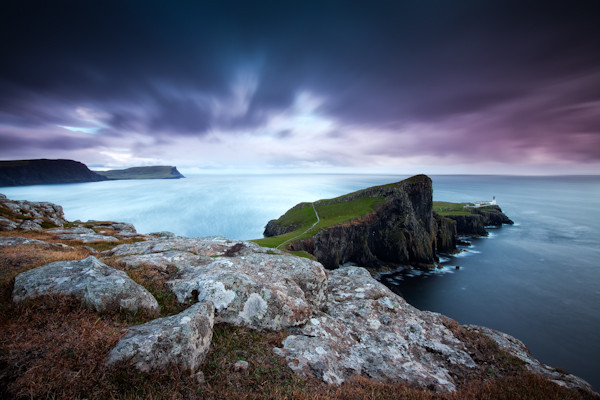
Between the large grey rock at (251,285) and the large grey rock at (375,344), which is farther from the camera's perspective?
the large grey rock at (251,285)

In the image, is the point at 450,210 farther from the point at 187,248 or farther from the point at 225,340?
the point at 225,340

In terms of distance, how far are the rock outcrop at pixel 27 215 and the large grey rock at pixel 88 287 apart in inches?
1308

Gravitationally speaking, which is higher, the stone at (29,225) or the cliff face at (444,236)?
the stone at (29,225)

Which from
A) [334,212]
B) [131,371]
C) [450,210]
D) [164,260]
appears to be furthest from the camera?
[450,210]

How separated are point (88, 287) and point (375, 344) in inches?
406

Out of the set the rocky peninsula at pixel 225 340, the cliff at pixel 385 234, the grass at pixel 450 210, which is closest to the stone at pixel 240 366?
the rocky peninsula at pixel 225 340

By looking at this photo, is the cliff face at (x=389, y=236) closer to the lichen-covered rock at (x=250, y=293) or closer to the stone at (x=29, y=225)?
the lichen-covered rock at (x=250, y=293)

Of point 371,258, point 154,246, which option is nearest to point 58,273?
point 154,246

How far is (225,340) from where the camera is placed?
22.4 feet

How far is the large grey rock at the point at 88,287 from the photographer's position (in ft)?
20.3

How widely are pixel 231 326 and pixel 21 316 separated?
16.7 ft

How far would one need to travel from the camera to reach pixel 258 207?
472 ft

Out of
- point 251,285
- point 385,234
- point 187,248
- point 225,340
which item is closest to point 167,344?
point 225,340

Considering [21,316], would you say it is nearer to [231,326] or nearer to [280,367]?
[231,326]
